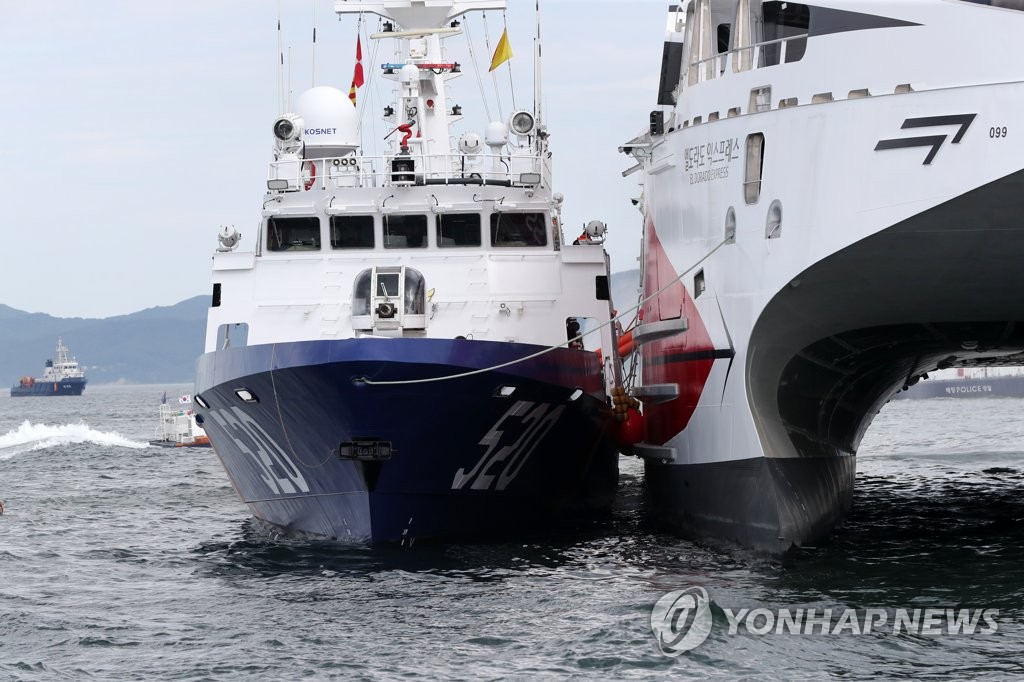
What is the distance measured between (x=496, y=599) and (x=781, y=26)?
801cm

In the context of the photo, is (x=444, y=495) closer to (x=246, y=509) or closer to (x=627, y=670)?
(x=627, y=670)

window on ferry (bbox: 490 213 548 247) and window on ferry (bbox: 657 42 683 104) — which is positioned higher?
window on ferry (bbox: 657 42 683 104)

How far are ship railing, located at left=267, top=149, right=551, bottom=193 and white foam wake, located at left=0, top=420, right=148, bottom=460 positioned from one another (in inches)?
1156

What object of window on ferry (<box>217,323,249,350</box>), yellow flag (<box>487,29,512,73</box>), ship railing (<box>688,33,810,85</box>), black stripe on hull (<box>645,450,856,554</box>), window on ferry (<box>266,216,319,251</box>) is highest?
yellow flag (<box>487,29,512,73</box>)

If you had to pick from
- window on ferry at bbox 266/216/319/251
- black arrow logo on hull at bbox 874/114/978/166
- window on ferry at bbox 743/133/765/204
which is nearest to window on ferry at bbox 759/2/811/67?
window on ferry at bbox 743/133/765/204

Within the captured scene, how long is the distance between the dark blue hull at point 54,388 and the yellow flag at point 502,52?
137077 mm

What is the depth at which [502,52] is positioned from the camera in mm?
24172

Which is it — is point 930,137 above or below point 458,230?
above

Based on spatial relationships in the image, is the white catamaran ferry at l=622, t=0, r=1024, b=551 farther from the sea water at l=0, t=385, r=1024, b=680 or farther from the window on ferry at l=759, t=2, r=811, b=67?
the sea water at l=0, t=385, r=1024, b=680

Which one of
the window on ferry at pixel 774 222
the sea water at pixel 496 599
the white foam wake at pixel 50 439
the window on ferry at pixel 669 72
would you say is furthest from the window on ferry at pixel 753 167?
the white foam wake at pixel 50 439

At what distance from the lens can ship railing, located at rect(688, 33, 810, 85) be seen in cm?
1519

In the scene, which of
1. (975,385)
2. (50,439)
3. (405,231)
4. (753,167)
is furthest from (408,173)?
(975,385)

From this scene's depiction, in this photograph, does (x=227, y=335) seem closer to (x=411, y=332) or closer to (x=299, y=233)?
(x=299, y=233)

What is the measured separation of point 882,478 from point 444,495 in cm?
1478
